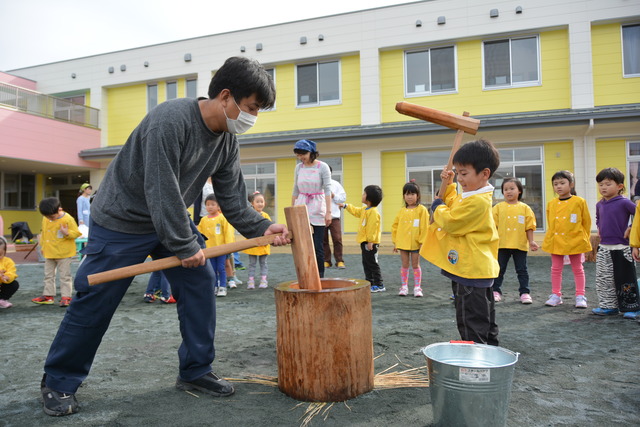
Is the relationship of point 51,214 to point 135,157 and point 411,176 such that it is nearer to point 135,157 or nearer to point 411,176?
point 135,157

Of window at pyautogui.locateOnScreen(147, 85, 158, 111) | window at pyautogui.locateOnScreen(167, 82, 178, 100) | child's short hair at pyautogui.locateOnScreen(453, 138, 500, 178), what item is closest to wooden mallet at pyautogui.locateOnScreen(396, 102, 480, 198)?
child's short hair at pyautogui.locateOnScreen(453, 138, 500, 178)

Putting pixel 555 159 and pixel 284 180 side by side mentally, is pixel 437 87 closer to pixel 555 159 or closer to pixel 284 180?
pixel 555 159

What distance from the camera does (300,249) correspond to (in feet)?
8.68

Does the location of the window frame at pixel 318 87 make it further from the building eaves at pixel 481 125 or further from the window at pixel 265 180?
the window at pixel 265 180

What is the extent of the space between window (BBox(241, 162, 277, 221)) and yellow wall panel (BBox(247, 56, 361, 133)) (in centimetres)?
133

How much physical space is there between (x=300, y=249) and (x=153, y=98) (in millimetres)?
16361

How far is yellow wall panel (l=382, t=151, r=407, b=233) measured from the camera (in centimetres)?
1340

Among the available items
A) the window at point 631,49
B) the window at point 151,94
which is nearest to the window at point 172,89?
the window at point 151,94

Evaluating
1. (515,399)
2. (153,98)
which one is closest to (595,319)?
(515,399)

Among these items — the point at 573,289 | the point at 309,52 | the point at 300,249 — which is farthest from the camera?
the point at 309,52

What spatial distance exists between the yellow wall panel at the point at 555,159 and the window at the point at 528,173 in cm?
15

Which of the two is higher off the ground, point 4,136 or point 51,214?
point 4,136

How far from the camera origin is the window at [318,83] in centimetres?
1437

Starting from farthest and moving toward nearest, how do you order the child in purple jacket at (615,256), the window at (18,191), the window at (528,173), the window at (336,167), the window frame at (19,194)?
the window at (18,191) → the window frame at (19,194) → the window at (336,167) → the window at (528,173) → the child in purple jacket at (615,256)
